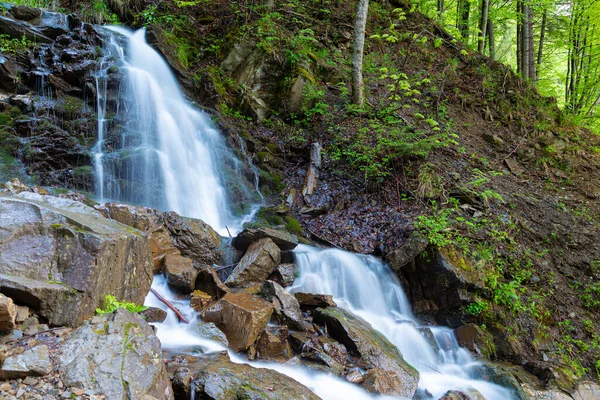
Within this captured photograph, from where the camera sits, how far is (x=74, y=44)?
891cm

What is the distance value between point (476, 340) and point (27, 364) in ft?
19.1

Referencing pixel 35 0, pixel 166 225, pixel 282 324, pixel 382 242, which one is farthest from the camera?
pixel 35 0

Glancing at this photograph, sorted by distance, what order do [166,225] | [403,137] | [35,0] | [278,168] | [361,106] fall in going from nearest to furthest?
[166,225] < [403,137] < [278,168] < [361,106] < [35,0]

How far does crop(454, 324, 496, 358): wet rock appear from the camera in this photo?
5.59 meters

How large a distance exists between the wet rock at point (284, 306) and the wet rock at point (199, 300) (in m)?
0.76

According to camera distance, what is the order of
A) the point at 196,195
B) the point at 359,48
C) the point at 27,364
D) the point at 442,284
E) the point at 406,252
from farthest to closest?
the point at 359,48 < the point at 196,195 < the point at 406,252 < the point at 442,284 < the point at 27,364

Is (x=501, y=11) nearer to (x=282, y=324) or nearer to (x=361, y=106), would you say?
(x=361, y=106)

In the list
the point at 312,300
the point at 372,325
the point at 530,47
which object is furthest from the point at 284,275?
the point at 530,47

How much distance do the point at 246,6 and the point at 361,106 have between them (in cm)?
548

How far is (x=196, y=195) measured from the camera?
25.6 ft

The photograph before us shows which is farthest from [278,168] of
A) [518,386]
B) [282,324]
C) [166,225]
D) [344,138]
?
[518,386]

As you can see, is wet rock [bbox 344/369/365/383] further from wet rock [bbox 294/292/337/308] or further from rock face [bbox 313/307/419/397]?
wet rock [bbox 294/292/337/308]

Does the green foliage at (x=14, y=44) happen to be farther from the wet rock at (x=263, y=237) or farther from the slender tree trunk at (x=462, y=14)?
the slender tree trunk at (x=462, y=14)

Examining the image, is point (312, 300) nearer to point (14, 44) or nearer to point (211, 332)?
point (211, 332)
